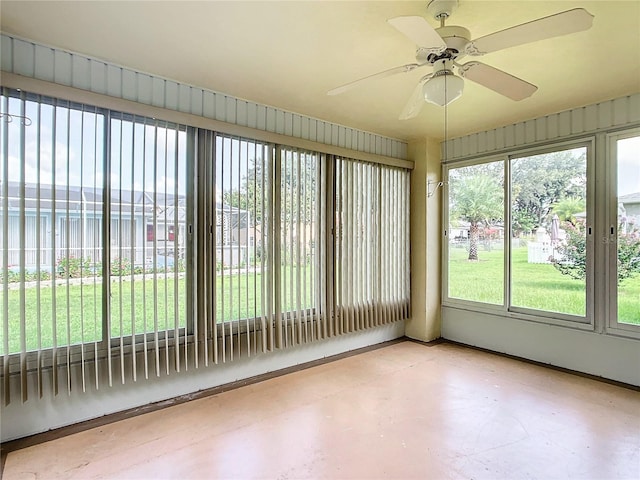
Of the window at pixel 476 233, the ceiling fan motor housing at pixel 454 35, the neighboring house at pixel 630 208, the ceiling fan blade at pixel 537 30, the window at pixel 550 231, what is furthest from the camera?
the window at pixel 476 233

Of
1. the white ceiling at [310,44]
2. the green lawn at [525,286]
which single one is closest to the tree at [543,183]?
the green lawn at [525,286]

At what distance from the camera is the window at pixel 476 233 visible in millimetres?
4230

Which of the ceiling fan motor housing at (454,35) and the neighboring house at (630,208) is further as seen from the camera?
the neighboring house at (630,208)

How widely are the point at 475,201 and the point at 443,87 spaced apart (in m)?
2.76

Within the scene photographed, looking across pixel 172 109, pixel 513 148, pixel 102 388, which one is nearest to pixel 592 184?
pixel 513 148

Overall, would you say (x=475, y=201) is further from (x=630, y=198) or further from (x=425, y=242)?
(x=630, y=198)

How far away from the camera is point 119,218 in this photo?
261 cm

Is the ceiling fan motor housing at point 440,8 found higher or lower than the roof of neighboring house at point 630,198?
higher

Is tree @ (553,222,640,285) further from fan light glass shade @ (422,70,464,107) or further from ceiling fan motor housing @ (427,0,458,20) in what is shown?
ceiling fan motor housing @ (427,0,458,20)

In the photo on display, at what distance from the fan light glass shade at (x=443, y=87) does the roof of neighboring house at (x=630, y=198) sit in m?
2.38

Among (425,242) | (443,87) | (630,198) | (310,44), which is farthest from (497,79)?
(425,242)

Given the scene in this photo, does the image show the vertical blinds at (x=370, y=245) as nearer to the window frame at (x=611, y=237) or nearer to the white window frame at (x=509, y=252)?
the white window frame at (x=509, y=252)

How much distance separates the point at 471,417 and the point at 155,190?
3.04 metres

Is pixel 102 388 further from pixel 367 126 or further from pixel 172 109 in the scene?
pixel 367 126
